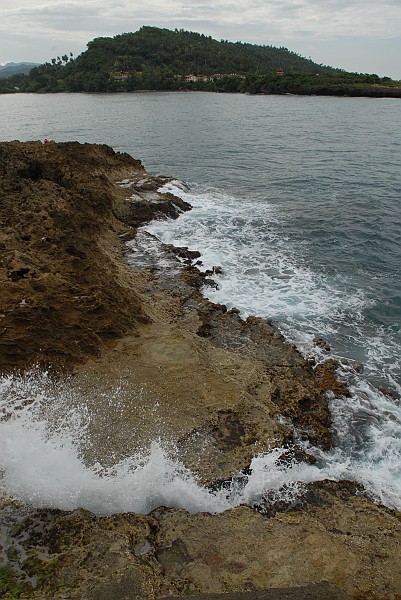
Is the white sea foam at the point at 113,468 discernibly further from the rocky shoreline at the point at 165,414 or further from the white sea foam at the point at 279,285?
the white sea foam at the point at 279,285

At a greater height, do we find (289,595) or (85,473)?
(289,595)

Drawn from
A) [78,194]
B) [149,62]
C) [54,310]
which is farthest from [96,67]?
[54,310]

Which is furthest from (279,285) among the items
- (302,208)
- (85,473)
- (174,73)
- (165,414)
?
(174,73)

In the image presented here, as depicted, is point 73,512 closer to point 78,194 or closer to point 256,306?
point 256,306

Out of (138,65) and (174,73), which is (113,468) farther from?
(138,65)

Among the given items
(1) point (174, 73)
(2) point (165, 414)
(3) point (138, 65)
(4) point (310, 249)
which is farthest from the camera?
(3) point (138, 65)

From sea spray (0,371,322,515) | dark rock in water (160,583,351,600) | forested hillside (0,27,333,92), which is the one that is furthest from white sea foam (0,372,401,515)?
forested hillside (0,27,333,92)

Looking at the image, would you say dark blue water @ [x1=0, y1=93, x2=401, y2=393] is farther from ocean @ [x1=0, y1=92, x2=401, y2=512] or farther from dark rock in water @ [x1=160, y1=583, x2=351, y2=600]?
→ dark rock in water @ [x1=160, y1=583, x2=351, y2=600]
